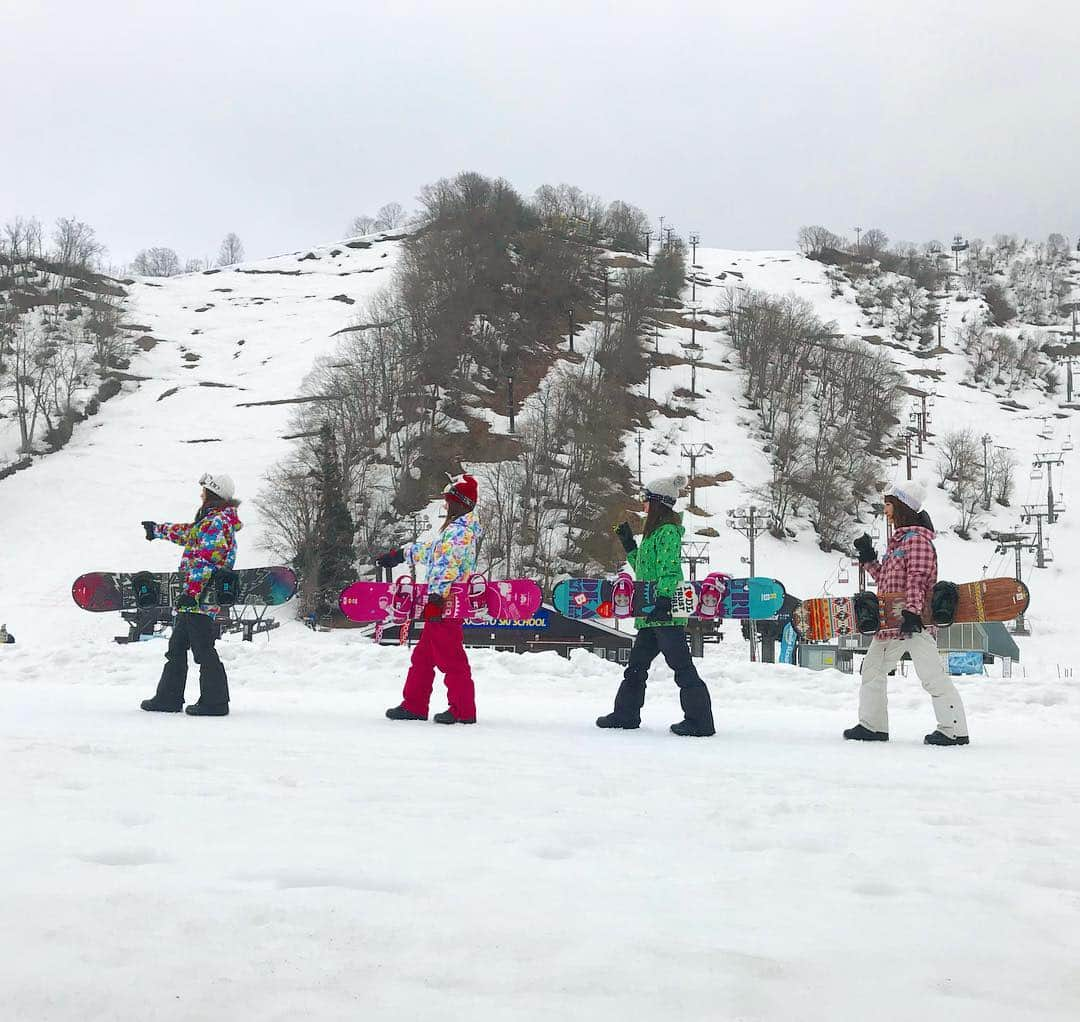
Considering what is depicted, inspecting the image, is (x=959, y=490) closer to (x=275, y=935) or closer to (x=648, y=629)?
(x=648, y=629)

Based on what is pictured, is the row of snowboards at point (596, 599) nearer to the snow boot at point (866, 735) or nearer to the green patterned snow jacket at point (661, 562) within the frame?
the green patterned snow jacket at point (661, 562)

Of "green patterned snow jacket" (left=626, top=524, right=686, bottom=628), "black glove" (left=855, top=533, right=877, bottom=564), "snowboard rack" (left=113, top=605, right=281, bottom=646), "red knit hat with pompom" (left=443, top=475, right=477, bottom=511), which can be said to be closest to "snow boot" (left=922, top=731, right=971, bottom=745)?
"black glove" (left=855, top=533, right=877, bottom=564)

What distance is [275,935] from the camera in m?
2.19

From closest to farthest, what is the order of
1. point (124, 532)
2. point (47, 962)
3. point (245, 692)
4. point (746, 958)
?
point (47, 962) < point (746, 958) < point (245, 692) < point (124, 532)

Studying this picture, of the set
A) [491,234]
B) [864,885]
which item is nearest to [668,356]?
[491,234]

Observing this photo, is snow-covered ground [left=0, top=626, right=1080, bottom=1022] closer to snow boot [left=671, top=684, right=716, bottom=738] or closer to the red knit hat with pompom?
snow boot [left=671, top=684, right=716, bottom=738]

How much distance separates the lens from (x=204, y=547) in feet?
23.1

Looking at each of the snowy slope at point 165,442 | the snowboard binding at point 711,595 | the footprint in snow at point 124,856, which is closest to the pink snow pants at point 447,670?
the footprint in snow at point 124,856

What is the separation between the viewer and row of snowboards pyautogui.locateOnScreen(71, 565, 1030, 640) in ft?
22.3

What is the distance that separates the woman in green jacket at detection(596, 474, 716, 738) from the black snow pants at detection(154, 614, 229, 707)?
2.75m

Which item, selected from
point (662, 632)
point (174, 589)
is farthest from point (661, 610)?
A: point (174, 589)

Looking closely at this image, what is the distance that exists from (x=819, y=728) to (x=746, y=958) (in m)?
5.33

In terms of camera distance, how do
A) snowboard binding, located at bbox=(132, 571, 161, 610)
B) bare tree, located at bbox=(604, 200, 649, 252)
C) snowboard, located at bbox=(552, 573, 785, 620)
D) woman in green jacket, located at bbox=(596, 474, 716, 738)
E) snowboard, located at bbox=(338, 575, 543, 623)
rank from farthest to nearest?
bare tree, located at bbox=(604, 200, 649, 252), snowboard, located at bbox=(552, 573, 785, 620), snowboard binding, located at bbox=(132, 571, 161, 610), snowboard, located at bbox=(338, 575, 543, 623), woman in green jacket, located at bbox=(596, 474, 716, 738)

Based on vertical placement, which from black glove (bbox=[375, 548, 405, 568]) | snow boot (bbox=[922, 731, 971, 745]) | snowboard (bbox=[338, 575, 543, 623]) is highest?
black glove (bbox=[375, 548, 405, 568])
